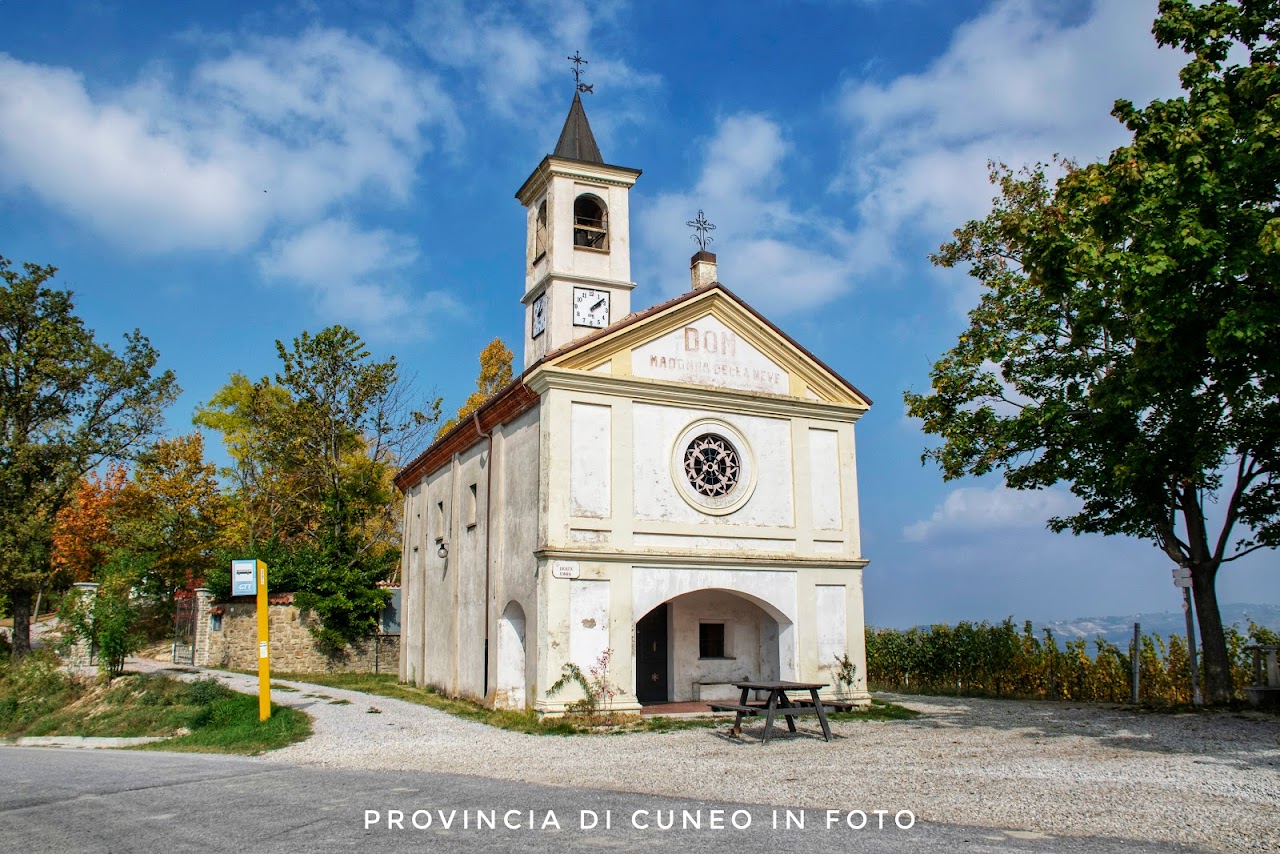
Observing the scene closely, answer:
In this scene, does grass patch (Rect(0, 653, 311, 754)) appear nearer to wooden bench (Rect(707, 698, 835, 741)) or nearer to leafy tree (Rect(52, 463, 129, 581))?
wooden bench (Rect(707, 698, 835, 741))

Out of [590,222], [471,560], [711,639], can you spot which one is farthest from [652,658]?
[590,222]

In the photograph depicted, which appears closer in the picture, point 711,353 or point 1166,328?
point 1166,328

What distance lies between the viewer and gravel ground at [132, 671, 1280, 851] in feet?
24.5

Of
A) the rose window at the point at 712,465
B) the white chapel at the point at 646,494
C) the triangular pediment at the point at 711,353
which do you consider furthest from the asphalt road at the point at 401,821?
the triangular pediment at the point at 711,353

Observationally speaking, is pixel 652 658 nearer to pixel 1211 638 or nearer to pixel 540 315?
pixel 540 315

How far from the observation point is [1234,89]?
12.4 m

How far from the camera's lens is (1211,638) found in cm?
1667

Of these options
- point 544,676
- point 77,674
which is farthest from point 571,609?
point 77,674

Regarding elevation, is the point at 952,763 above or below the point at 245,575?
below

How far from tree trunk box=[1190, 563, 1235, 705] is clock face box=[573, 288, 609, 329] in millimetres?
12835

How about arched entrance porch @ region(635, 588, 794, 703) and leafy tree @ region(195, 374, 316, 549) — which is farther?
leafy tree @ region(195, 374, 316, 549)

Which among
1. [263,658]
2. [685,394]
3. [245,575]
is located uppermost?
[685,394]

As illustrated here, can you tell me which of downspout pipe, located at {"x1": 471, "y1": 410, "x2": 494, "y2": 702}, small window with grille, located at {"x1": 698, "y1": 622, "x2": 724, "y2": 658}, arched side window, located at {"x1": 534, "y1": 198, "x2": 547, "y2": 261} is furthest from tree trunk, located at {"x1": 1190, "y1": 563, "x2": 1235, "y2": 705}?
arched side window, located at {"x1": 534, "y1": 198, "x2": 547, "y2": 261}

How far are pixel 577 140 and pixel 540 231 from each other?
2334 millimetres
